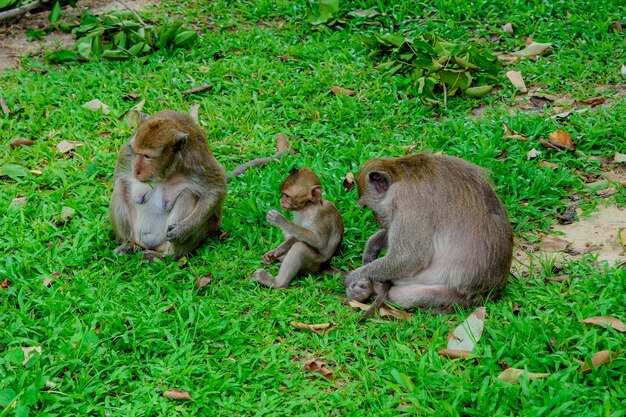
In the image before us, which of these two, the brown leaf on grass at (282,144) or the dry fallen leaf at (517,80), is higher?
the dry fallen leaf at (517,80)

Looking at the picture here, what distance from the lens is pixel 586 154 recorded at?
723cm

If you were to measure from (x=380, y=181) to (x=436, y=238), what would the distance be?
0.54 metres

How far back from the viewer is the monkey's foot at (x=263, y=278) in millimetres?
5746

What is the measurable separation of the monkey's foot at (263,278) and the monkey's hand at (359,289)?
534mm

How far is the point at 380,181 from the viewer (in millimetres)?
5590

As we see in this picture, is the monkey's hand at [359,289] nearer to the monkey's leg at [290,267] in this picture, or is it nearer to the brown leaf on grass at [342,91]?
the monkey's leg at [290,267]

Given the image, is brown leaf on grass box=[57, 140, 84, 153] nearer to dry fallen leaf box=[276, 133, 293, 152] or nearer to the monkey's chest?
the monkey's chest

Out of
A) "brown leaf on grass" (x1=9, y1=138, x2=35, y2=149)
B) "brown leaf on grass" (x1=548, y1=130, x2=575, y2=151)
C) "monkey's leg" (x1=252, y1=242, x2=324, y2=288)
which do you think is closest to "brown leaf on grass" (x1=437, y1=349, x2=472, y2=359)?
"monkey's leg" (x1=252, y1=242, x2=324, y2=288)

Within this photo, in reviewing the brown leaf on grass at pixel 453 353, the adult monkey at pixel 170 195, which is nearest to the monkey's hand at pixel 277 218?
the adult monkey at pixel 170 195

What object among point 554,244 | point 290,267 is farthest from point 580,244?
point 290,267

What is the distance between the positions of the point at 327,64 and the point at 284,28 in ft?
3.84

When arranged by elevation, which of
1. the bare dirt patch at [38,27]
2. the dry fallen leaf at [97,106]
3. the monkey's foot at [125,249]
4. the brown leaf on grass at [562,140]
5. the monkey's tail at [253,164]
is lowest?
the bare dirt patch at [38,27]

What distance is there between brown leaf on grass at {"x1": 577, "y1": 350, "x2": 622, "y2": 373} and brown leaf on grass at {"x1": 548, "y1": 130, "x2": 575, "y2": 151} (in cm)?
307

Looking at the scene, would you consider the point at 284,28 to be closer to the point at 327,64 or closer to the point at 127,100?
the point at 327,64
